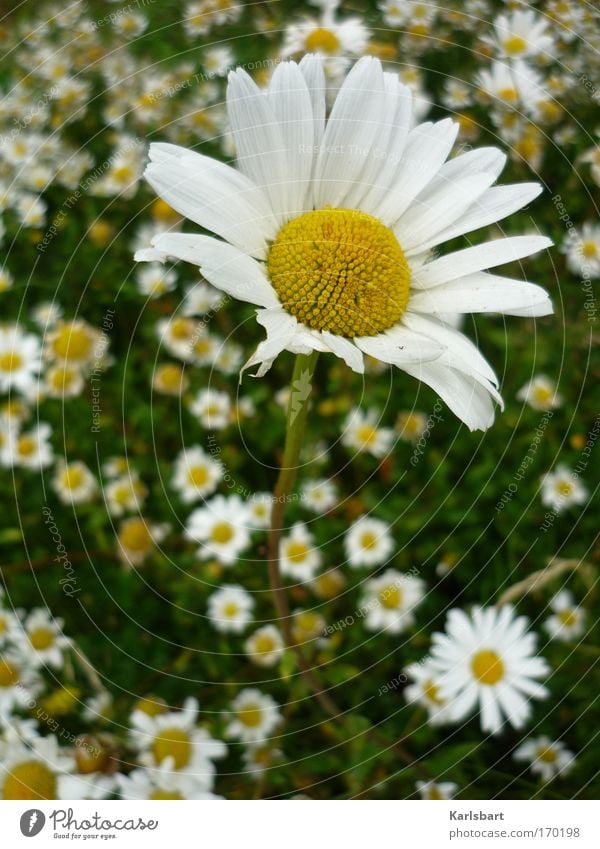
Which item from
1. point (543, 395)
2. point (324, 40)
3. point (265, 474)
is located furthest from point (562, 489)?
point (324, 40)

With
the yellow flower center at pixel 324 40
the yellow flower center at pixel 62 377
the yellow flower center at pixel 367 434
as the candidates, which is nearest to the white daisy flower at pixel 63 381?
the yellow flower center at pixel 62 377

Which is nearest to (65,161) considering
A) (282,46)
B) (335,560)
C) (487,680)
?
(282,46)

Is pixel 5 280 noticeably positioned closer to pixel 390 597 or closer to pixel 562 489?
pixel 390 597

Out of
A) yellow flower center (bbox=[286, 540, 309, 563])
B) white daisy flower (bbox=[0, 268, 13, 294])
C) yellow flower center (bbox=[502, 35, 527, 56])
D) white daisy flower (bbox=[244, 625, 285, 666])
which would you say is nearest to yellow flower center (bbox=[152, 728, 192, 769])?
white daisy flower (bbox=[244, 625, 285, 666])

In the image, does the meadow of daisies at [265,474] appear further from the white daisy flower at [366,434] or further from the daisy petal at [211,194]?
the daisy petal at [211,194]

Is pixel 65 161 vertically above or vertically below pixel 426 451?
above
